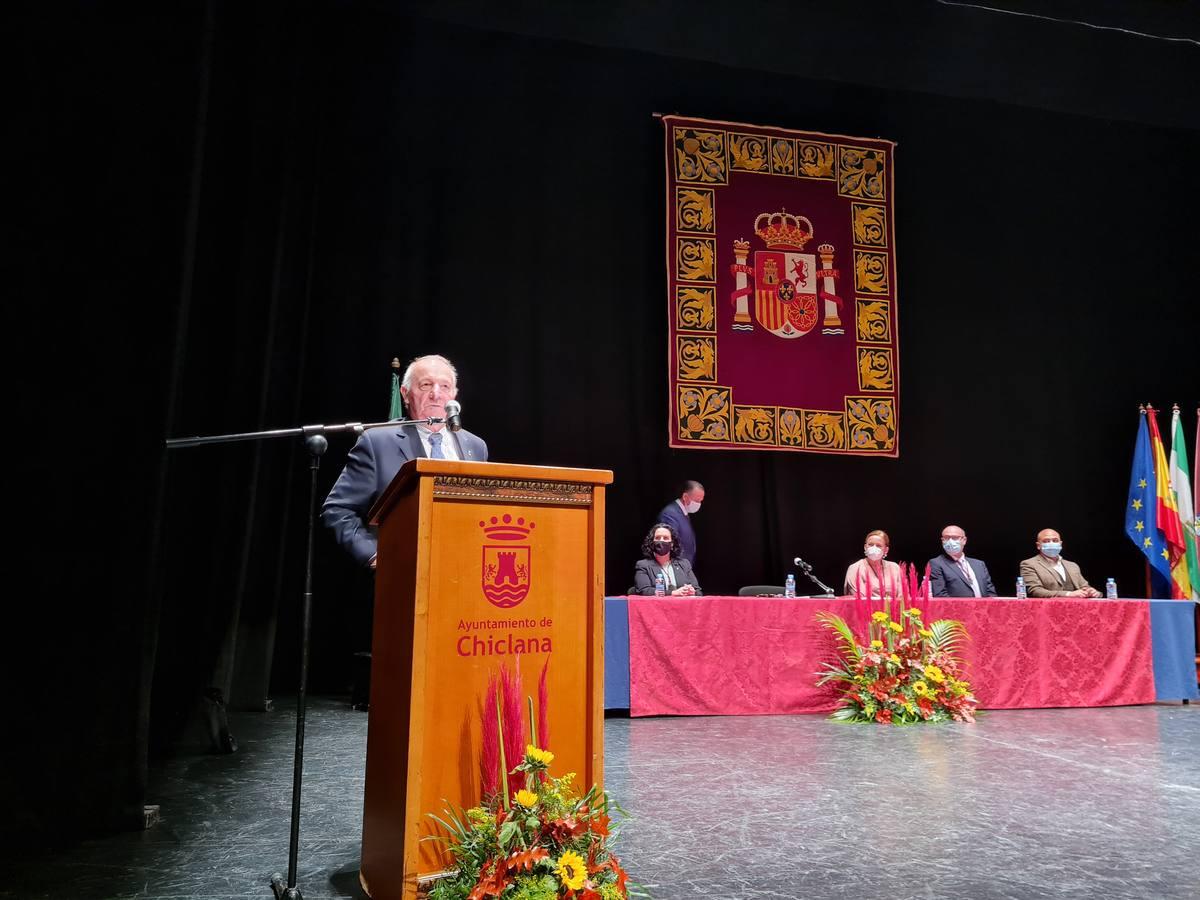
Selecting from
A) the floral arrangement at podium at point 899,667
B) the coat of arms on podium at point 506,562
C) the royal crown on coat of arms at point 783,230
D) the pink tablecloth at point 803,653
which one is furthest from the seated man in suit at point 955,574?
the coat of arms on podium at point 506,562

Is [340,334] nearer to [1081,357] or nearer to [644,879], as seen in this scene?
[644,879]

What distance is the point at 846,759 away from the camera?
314cm

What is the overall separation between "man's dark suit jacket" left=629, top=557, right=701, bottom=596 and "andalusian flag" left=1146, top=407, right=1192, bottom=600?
3954 mm

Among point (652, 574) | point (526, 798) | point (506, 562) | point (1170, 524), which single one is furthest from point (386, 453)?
point (1170, 524)

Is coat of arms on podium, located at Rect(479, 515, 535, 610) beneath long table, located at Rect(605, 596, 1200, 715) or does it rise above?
above

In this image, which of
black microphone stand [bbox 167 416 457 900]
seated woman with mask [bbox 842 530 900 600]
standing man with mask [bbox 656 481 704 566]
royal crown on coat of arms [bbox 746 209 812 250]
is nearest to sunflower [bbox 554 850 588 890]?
black microphone stand [bbox 167 416 457 900]

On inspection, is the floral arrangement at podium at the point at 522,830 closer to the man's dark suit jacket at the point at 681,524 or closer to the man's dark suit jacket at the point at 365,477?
the man's dark suit jacket at the point at 365,477

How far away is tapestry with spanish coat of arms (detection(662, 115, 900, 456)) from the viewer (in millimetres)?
6578

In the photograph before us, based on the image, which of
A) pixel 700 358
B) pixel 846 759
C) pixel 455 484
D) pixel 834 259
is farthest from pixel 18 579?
pixel 834 259

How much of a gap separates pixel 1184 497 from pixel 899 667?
4.00 m

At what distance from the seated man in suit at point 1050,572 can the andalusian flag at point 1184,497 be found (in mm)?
1516

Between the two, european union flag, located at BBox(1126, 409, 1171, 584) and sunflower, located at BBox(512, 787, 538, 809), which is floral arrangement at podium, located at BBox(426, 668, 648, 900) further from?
european union flag, located at BBox(1126, 409, 1171, 584)

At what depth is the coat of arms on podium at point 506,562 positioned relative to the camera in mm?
1430

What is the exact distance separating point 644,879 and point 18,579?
1.45 meters
